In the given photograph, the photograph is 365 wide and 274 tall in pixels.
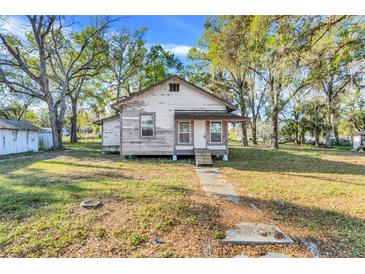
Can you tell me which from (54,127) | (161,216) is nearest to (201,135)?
(161,216)

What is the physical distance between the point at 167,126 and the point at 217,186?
21.3 ft

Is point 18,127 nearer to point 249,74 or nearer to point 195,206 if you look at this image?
point 195,206

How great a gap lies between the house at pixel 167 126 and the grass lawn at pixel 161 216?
207 inches

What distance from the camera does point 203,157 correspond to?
444 inches

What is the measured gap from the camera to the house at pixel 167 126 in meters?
12.5

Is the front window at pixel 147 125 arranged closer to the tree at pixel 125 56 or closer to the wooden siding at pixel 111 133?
the wooden siding at pixel 111 133

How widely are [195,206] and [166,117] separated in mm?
8375

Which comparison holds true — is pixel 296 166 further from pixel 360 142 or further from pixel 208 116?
pixel 360 142

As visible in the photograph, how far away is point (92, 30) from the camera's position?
1891cm

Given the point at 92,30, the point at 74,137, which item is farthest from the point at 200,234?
the point at 74,137

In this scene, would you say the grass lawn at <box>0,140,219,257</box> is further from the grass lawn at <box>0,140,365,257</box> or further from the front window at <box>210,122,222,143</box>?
the front window at <box>210,122,222,143</box>

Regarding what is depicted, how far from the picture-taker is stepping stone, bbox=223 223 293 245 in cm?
321

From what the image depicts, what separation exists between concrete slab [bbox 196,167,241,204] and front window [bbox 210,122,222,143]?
3.89 m

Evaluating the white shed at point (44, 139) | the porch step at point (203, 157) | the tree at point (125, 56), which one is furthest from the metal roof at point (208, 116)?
the white shed at point (44, 139)
